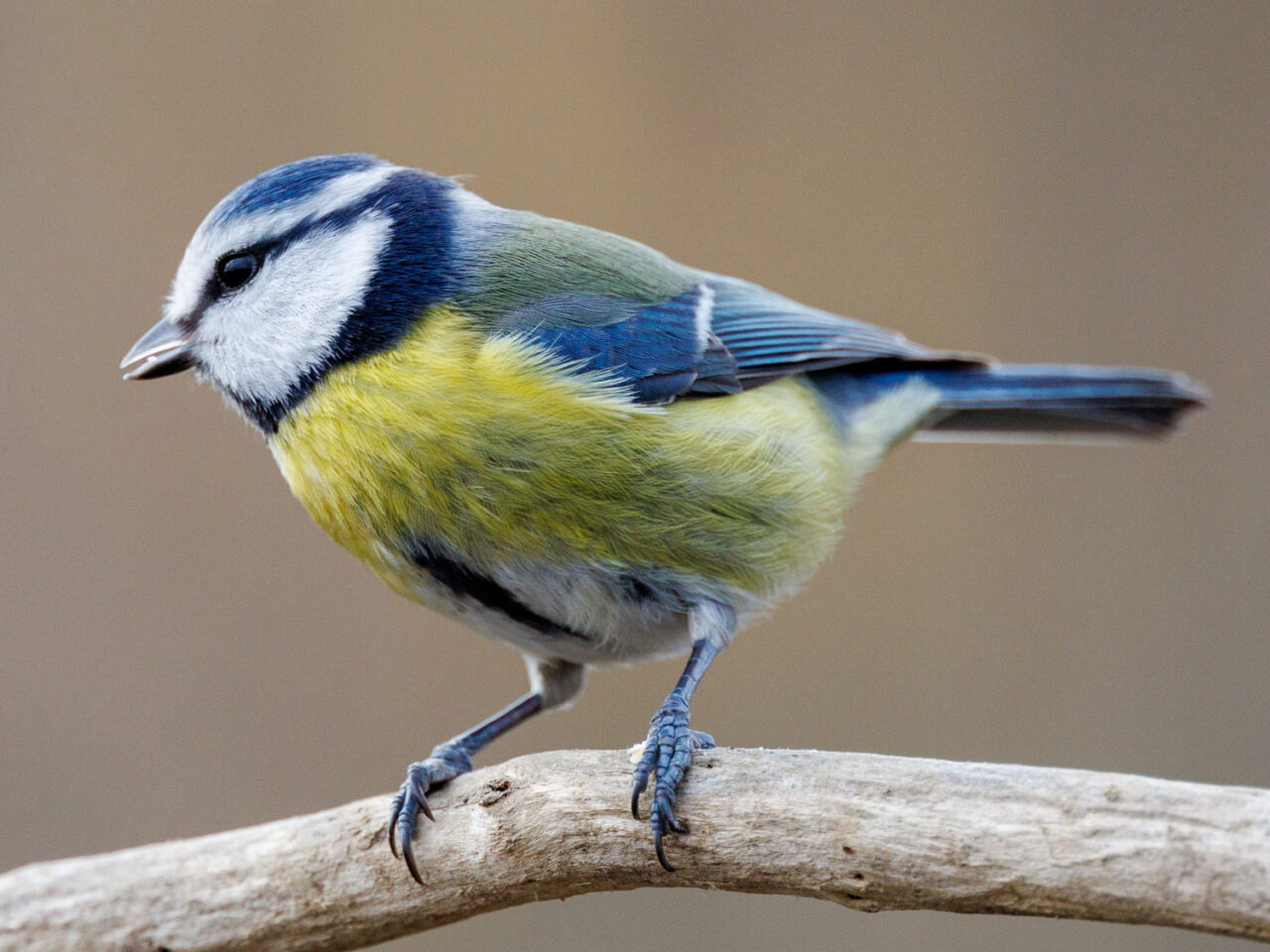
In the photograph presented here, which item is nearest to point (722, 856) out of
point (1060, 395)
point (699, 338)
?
point (699, 338)

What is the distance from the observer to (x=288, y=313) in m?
1.29

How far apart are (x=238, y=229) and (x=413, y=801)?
65cm

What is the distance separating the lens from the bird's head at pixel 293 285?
4.18 feet

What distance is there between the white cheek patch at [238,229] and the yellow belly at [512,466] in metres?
0.19

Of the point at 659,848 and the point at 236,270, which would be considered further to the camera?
the point at 236,270

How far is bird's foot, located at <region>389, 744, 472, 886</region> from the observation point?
1166 mm

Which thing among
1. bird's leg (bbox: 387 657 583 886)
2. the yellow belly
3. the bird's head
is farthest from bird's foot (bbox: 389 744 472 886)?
the bird's head

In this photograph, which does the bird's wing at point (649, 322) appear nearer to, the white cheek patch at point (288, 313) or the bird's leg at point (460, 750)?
the white cheek patch at point (288, 313)

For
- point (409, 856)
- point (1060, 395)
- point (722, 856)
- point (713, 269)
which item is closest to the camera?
point (722, 856)

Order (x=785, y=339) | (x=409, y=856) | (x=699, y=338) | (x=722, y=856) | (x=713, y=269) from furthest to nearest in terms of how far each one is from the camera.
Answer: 1. (x=713, y=269)
2. (x=785, y=339)
3. (x=699, y=338)
4. (x=409, y=856)
5. (x=722, y=856)

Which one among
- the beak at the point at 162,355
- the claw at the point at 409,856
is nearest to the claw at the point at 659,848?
the claw at the point at 409,856

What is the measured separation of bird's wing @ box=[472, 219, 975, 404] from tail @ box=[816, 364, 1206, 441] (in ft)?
0.50

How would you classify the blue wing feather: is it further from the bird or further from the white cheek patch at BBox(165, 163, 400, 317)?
the white cheek patch at BBox(165, 163, 400, 317)

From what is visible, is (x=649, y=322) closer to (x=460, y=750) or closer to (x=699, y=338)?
(x=699, y=338)
